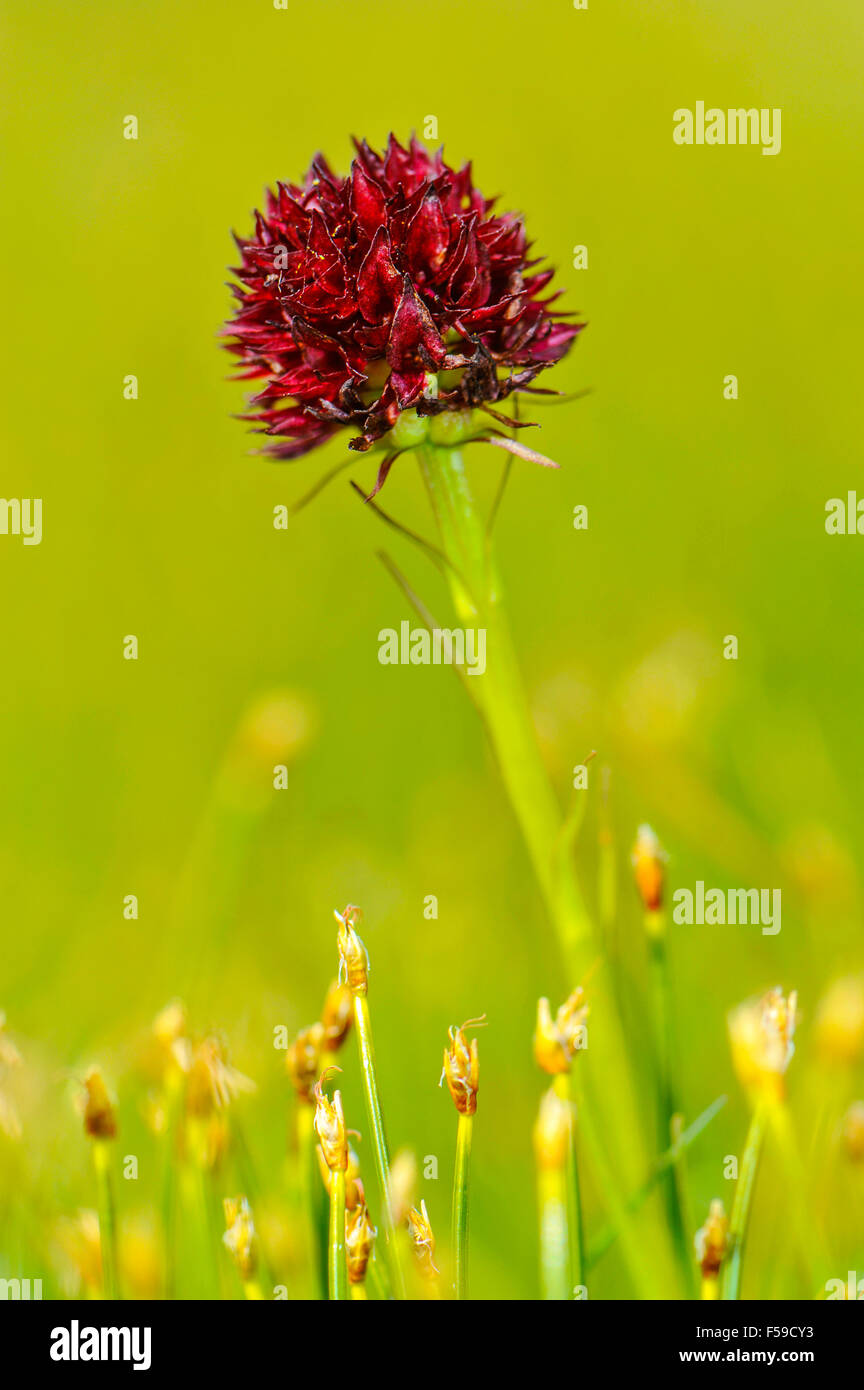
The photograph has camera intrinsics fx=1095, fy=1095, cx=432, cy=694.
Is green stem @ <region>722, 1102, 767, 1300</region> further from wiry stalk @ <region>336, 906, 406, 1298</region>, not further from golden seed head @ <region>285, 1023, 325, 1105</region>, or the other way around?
golden seed head @ <region>285, 1023, 325, 1105</region>

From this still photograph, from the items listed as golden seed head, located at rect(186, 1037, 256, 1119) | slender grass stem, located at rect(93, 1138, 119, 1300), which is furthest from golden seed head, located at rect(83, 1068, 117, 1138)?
golden seed head, located at rect(186, 1037, 256, 1119)

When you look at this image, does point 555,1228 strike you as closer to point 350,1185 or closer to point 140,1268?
point 350,1185

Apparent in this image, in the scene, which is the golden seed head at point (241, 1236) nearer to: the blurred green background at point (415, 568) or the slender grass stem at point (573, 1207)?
the slender grass stem at point (573, 1207)

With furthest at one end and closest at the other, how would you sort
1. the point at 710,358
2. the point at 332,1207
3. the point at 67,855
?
the point at 710,358, the point at 67,855, the point at 332,1207

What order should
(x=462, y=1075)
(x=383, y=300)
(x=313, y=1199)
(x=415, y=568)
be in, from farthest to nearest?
(x=415, y=568) < (x=313, y=1199) < (x=383, y=300) < (x=462, y=1075)

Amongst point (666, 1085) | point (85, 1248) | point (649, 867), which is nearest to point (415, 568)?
point (649, 867)

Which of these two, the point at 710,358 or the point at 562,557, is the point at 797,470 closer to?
the point at 710,358

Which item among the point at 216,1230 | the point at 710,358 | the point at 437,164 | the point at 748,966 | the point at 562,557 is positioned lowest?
the point at 216,1230
